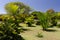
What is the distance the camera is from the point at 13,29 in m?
9.53

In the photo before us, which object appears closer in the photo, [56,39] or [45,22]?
[56,39]

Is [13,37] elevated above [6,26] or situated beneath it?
situated beneath

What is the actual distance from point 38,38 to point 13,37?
199 centimetres

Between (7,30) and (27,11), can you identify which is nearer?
(7,30)

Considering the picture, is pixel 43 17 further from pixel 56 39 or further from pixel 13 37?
pixel 13 37

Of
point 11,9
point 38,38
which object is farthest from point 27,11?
point 38,38

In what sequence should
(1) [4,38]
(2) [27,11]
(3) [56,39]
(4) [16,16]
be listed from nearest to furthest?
(1) [4,38]
(3) [56,39]
(4) [16,16]
(2) [27,11]

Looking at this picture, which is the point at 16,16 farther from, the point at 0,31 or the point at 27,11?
the point at 27,11

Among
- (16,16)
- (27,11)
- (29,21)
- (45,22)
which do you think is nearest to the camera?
(45,22)

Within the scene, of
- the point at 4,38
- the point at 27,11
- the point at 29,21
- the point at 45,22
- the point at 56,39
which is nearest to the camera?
the point at 4,38

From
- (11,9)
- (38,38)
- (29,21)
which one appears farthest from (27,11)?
(38,38)

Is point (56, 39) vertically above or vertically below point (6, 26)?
below

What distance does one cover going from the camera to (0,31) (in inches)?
358

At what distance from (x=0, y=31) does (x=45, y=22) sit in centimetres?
670
